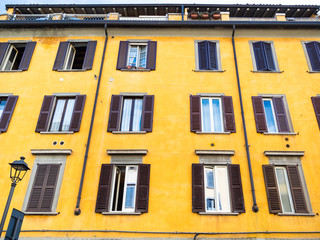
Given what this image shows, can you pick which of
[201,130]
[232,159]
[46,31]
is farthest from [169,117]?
[46,31]

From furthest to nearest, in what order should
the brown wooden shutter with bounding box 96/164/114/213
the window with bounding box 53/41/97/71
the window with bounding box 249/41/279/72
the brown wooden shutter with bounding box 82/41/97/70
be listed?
1. the window with bounding box 53/41/97/71
2. the brown wooden shutter with bounding box 82/41/97/70
3. the window with bounding box 249/41/279/72
4. the brown wooden shutter with bounding box 96/164/114/213

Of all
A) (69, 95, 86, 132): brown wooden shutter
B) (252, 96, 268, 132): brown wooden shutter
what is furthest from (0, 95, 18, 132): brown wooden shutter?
(252, 96, 268, 132): brown wooden shutter

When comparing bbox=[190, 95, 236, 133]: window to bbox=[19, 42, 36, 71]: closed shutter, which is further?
bbox=[19, 42, 36, 71]: closed shutter

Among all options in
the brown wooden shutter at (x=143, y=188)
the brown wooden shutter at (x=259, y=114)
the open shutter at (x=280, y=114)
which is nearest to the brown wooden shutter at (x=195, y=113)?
the brown wooden shutter at (x=259, y=114)

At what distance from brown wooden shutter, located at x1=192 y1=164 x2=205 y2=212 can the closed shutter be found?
924 cm

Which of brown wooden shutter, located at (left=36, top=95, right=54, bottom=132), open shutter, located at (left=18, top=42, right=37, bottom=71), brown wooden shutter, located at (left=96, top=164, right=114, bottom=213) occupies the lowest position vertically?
brown wooden shutter, located at (left=96, top=164, right=114, bottom=213)

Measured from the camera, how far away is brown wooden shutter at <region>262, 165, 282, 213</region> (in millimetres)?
10672

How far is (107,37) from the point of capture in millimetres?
15328

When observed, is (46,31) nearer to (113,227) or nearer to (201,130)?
(201,130)

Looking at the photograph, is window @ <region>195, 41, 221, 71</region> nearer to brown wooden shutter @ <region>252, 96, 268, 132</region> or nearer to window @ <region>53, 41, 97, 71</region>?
brown wooden shutter @ <region>252, 96, 268, 132</region>

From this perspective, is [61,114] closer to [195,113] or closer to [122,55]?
[122,55]

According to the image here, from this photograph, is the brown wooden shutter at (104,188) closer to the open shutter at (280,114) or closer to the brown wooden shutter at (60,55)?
the brown wooden shutter at (60,55)

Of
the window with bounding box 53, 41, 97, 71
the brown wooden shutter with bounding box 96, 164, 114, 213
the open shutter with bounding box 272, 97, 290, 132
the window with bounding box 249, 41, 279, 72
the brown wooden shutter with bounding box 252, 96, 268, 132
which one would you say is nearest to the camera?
the brown wooden shutter with bounding box 96, 164, 114, 213

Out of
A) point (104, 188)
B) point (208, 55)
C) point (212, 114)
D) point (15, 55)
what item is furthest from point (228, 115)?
point (15, 55)
